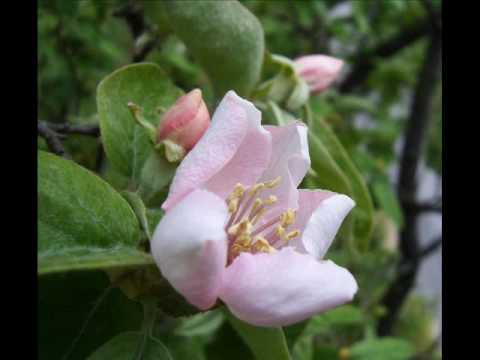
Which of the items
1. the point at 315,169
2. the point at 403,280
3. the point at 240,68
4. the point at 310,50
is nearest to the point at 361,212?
the point at 315,169

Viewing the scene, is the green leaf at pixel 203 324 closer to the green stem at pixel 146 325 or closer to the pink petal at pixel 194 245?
the green stem at pixel 146 325

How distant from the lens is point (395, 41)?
203 centimetres

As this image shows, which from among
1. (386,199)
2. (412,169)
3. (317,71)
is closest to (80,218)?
(317,71)

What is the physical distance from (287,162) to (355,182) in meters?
0.28

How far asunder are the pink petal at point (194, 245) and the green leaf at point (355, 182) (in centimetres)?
37

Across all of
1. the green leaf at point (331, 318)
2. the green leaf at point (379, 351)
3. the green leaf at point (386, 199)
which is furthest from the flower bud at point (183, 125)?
the green leaf at point (386, 199)

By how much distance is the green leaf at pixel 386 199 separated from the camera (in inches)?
58.2

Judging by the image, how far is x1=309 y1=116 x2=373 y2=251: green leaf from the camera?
2.56 ft

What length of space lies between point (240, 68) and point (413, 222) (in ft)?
4.86

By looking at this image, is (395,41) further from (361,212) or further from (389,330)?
(361,212)

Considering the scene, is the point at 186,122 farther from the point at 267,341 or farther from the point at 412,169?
the point at 412,169

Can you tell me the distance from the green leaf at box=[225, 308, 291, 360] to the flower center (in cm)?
6

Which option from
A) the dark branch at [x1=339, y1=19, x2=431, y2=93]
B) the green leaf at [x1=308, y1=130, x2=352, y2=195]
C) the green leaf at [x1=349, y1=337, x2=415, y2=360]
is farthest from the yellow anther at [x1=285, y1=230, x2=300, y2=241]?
the dark branch at [x1=339, y1=19, x2=431, y2=93]

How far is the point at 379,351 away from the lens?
4.30 ft
